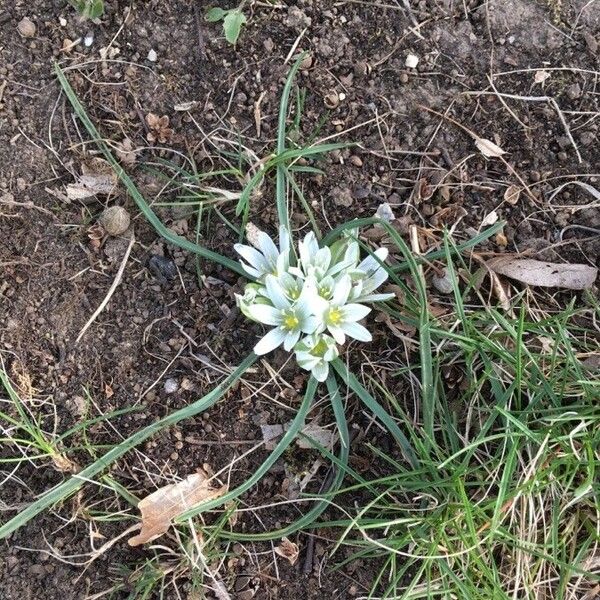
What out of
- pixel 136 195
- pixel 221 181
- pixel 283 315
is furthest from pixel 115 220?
pixel 283 315

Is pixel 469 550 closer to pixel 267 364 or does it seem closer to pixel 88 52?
pixel 267 364

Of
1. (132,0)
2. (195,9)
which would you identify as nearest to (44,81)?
(132,0)

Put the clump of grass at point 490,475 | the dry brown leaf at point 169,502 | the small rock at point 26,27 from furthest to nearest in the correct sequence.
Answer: the small rock at point 26,27
the dry brown leaf at point 169,502
the clump of grass at point 490,475

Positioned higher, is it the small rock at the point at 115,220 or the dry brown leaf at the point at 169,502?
the small rock at the point at 115,220

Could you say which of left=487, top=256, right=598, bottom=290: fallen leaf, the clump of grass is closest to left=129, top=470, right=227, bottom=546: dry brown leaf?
the clump of grass

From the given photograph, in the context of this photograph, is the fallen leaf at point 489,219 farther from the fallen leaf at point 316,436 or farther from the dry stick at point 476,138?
the fallen leaf at point 316,436

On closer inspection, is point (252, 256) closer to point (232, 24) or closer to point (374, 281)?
point (374, 281)

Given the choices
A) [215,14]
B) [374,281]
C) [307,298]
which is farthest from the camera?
[215,14]

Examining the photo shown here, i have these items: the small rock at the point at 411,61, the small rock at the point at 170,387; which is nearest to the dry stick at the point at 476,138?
the small rock at the point at 411,61
